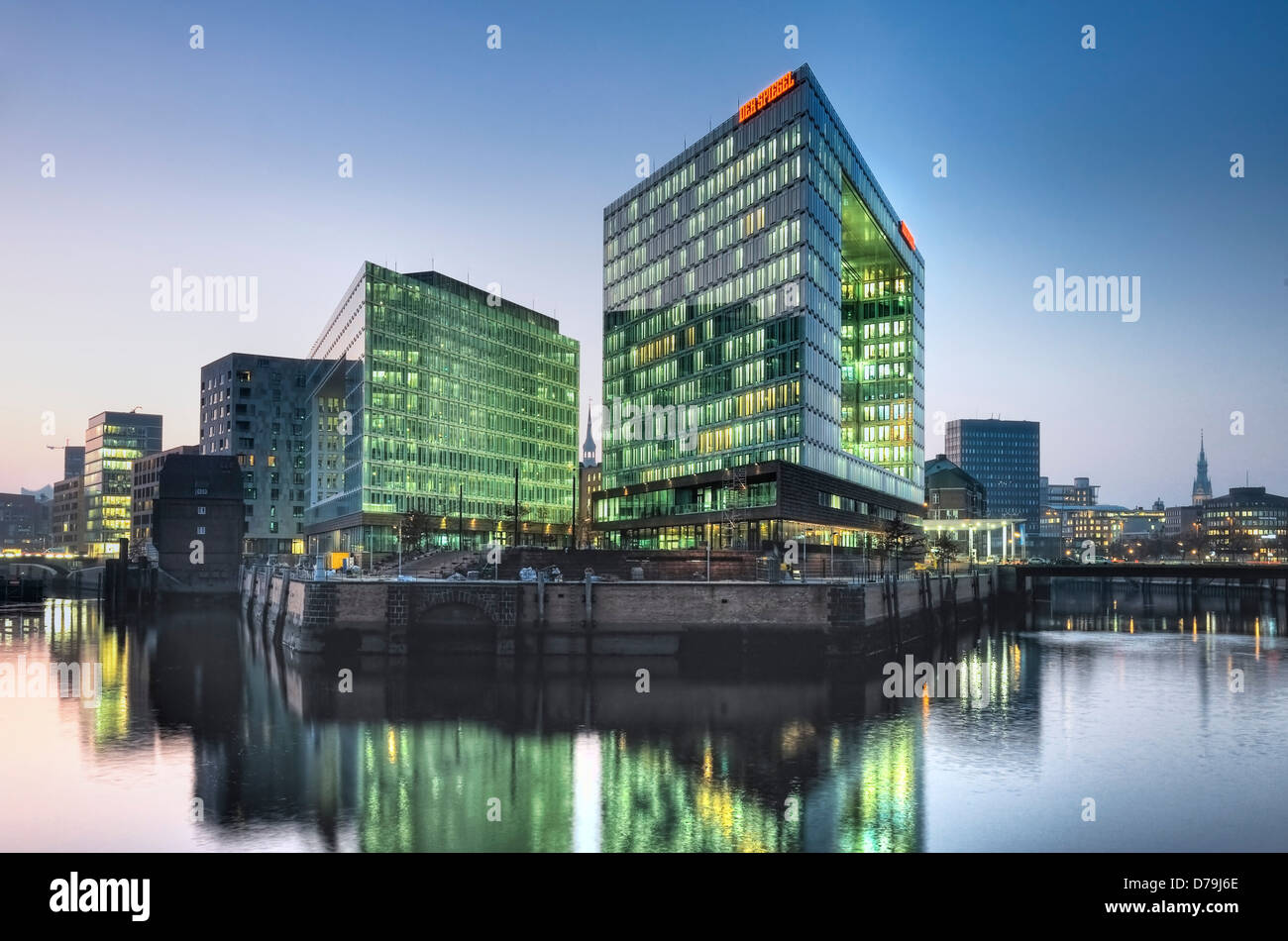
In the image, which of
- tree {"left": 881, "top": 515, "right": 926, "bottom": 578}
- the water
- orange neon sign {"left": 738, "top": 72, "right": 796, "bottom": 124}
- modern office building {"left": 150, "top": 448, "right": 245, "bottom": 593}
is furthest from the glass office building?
the water

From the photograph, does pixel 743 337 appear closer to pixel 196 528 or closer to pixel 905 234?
pixel 905 234

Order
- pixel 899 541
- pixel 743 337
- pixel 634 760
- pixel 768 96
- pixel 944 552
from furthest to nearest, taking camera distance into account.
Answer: pixel 944 552, pixel 899 541, pixel 743 337, pixel 768 96, pixel 634 760

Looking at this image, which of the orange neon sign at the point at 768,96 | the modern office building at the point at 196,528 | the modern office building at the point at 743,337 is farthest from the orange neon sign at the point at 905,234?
the modern office building at the point at 196,528

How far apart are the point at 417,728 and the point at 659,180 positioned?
105 m

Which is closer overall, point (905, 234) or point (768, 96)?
point (768, 96)

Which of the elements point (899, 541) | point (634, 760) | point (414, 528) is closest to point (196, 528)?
point (414, 528)

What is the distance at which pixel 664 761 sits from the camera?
39.3 meters

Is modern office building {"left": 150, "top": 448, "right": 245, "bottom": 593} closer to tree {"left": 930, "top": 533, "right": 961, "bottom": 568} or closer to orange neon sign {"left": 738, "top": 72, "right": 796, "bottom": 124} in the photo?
orange neon sign {"left": 738, "top": 72, "right": 796, "bottom": 124}

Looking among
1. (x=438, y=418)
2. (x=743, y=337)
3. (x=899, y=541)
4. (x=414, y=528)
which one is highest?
(x=743, y=337)

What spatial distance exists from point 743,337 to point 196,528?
8646 centimetres

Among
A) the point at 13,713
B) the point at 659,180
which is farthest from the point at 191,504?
the point at 13,713

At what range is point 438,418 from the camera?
15575cm

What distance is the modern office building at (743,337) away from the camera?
111 metres
